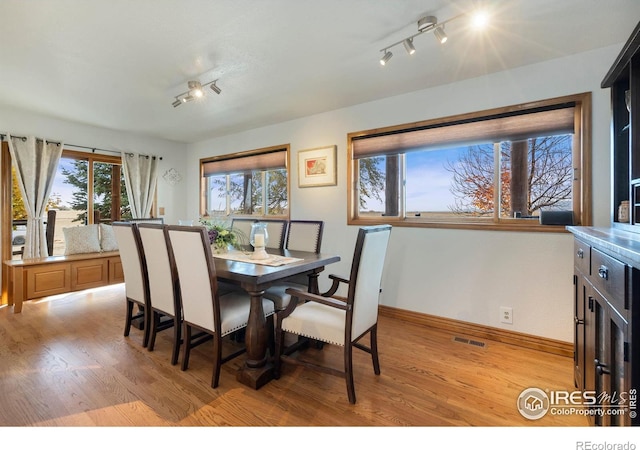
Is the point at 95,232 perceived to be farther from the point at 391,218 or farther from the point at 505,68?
the point at 505,68

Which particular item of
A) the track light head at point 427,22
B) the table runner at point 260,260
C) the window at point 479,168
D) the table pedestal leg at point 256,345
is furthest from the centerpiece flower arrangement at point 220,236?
the track light head at point 427,22

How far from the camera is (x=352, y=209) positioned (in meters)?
3.62

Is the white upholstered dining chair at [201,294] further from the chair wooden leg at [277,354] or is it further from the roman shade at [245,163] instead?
the roman shade at [245,163]

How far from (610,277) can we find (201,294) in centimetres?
209

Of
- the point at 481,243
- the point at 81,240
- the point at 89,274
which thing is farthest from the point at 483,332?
the point at 81,240

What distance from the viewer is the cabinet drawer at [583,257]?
145 centimetres

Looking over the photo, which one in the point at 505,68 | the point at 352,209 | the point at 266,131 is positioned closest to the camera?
the point at 505,68

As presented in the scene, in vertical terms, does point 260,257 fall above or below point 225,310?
above

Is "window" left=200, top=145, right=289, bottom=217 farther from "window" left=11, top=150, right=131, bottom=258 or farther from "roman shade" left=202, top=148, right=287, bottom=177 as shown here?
"window" left=11, top=150, right=131, bottom=258

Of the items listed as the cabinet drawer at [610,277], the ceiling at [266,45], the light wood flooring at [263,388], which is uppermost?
the ceiling at [266,45]

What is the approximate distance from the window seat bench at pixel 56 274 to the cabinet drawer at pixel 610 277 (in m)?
5.05

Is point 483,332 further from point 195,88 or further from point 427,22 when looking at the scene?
point 195,88
